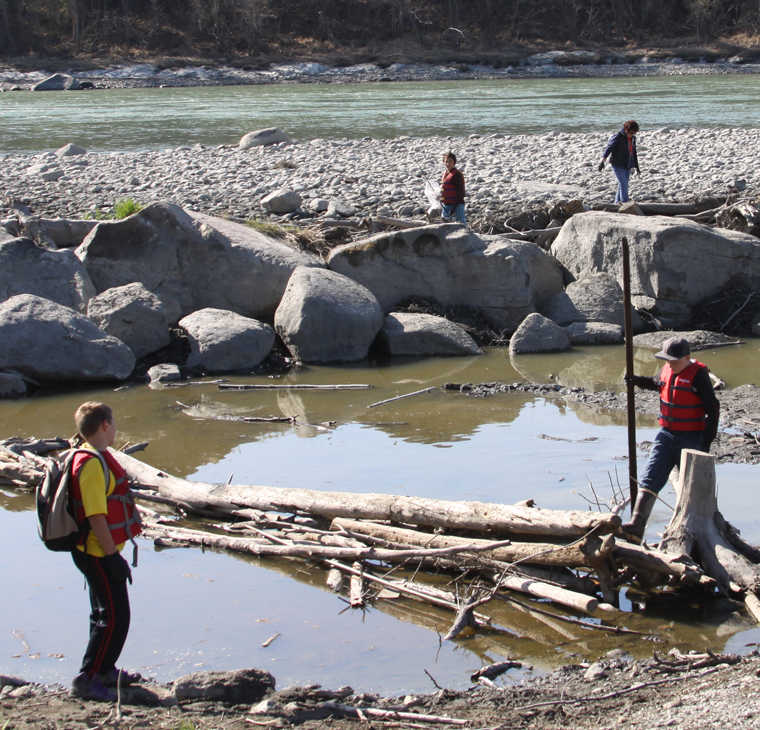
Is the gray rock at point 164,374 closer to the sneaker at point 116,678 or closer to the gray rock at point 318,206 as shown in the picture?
the gray rock at point 318,206

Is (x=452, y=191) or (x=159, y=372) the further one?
(x=452, y=191)

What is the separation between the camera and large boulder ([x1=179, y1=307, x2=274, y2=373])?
12289mm

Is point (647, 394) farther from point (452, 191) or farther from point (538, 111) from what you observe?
point (538, 111)

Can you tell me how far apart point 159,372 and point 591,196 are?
9264 mm

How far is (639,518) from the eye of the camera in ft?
21.8

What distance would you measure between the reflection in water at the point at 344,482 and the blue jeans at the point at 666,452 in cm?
70

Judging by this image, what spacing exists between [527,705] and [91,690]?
205 centimetres

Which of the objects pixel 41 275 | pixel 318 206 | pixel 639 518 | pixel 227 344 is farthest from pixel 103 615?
pixel 318 206

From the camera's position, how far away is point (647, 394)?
10836 mm

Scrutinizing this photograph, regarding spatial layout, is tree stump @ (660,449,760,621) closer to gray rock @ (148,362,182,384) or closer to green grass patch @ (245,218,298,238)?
gray rock @ (148,362,182,384)

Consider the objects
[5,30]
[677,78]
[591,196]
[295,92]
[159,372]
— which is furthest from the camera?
[5,30]

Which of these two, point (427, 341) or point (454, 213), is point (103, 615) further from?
point (454, 213)

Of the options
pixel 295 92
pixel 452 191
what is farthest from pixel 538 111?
pixel 452 191

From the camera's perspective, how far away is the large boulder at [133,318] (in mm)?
12336
